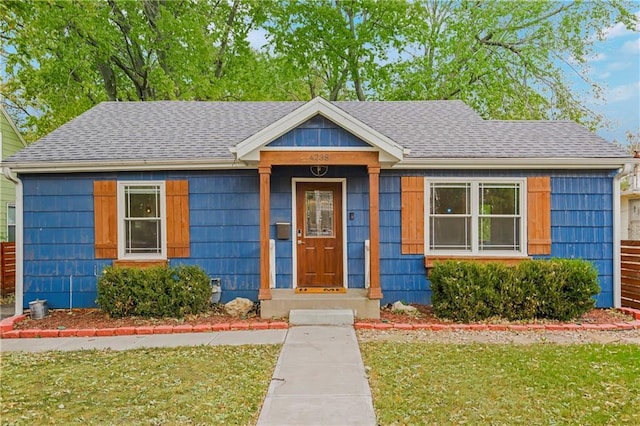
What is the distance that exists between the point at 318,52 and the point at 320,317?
1574 cm

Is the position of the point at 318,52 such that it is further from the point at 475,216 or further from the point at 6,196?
the point at 475,216

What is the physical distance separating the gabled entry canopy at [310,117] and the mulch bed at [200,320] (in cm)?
267

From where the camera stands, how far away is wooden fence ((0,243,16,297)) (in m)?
9.94

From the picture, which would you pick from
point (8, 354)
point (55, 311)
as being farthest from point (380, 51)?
point (8, 354)

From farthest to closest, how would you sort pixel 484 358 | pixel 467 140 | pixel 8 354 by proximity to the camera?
pixel 467 140 < pixel 8 354 < pixel 484 358

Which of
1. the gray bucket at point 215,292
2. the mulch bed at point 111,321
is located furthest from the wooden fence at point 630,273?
the gray bucket at point 215,292

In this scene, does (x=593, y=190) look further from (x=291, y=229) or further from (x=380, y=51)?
(x=380, y=51)

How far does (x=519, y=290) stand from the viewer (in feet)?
21.5

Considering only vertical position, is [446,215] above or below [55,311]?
above

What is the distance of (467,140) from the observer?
812 centimetres

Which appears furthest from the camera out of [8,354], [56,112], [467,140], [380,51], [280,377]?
[380,51]

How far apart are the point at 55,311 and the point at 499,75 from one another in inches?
686

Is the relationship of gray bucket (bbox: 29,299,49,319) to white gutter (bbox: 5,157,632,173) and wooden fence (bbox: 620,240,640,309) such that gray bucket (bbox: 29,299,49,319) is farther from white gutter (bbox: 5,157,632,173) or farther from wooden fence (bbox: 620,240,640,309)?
wooden fence (bbox: 620,240,640,309)

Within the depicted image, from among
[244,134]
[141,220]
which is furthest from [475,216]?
[141,220]
